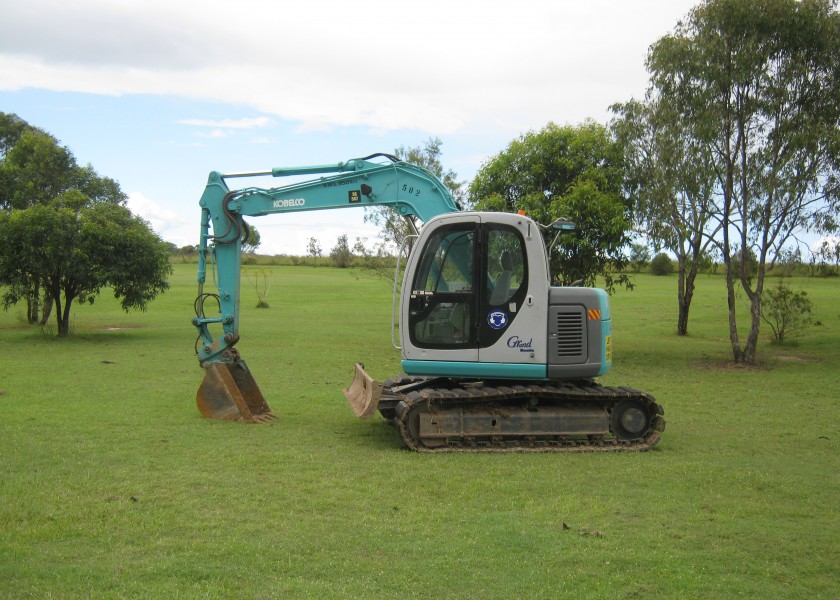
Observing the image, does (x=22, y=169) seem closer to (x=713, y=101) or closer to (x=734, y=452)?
(x=713, y=101)

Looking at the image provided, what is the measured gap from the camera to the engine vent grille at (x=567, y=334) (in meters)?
10.3

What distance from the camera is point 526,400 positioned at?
10445 mm

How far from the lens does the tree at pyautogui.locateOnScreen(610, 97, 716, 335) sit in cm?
2091

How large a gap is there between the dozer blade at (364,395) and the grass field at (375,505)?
0.44 metres

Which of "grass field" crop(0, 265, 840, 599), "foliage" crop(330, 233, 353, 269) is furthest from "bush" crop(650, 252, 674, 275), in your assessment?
"grass field" crop(0, 265, 840, 599)

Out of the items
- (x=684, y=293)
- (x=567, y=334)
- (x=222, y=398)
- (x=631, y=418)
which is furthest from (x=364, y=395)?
(x=684, y=293)

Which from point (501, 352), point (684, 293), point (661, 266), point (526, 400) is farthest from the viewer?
point (661, 266)

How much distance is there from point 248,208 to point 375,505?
579 centimetres

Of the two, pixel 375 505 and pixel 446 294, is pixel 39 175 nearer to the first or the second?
pixel 446 294

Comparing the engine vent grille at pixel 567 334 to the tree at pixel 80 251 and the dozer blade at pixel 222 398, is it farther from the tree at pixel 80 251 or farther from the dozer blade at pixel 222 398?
the tree at pixel 80 251

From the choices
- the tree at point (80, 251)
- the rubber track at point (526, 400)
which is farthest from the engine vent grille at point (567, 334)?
the tree at point (80, 251)

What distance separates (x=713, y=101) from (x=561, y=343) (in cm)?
1271

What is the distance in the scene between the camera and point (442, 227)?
10.2 meters

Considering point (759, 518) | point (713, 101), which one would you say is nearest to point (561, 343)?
point (759, 518)
